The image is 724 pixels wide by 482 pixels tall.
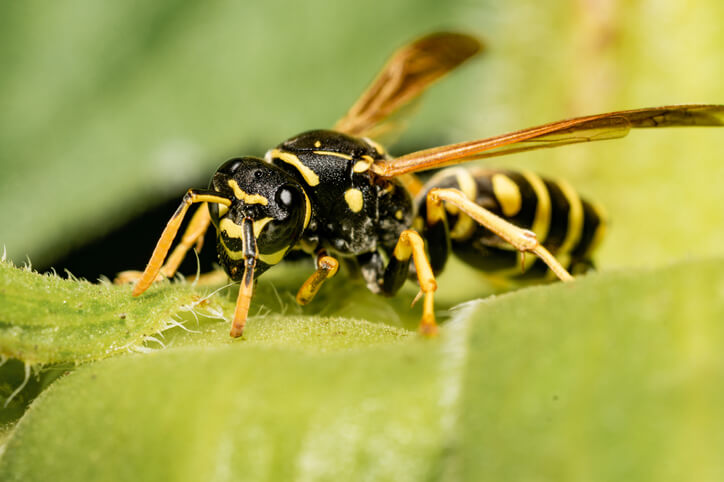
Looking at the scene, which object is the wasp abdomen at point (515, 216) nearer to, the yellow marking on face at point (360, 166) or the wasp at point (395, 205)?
the wasp at point (395, 205)

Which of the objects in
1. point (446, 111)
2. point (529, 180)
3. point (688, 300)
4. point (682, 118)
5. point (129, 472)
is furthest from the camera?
point (446, 111)

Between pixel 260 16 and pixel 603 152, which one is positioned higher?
pixel 260 16

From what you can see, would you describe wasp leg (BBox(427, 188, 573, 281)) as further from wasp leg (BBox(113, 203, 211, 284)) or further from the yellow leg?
wasp leg (BBox(113, 203, 211, 284))

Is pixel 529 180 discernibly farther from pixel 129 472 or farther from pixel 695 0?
pixel 129 472

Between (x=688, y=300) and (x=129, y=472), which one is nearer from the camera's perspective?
(x=688, y=300)

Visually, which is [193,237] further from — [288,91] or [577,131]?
[288,91]

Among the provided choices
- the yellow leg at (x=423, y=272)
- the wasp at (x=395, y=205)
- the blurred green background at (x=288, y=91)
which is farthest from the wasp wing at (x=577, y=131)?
the blurred green background at (x=288, y=91)

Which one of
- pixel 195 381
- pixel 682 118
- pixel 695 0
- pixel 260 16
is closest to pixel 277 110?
pixel 260 16

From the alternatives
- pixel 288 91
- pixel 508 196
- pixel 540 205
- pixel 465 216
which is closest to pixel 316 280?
pixel 465 216
